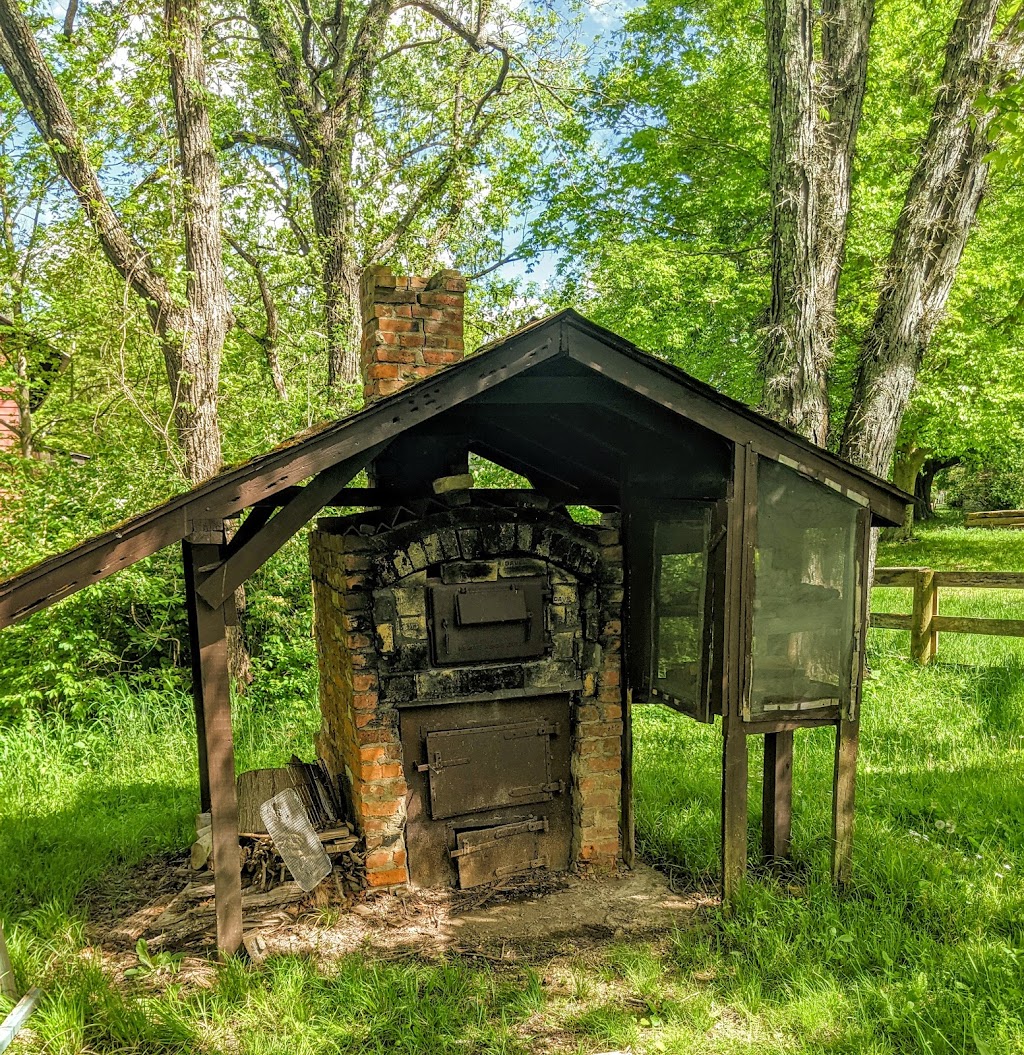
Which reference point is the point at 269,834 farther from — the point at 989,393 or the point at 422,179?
the point at 989,393

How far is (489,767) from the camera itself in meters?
4.57

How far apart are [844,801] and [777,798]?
0.42 meters

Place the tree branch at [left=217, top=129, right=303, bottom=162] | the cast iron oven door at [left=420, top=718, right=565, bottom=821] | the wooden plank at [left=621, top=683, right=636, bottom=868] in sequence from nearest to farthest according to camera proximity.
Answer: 1. the cast iron oven door at [left=420, top=718, right=565, bottom=821]
2. the wooden plank at [left=621, top=683, right=636, bottom=868]
3. the tree branch at [left=217, top=129, right=303, bottom=162]

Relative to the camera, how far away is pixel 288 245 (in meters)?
13.1

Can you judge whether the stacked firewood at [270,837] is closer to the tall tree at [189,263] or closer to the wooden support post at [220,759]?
the wooden support post at [220,759]

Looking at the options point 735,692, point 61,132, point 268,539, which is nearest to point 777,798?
point 735,692

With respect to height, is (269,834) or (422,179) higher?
(422,179)

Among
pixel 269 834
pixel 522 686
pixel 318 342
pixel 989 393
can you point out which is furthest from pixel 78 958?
pixel 989 393

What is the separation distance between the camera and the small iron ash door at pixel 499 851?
4.54m

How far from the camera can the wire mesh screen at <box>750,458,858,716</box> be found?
4141 mm

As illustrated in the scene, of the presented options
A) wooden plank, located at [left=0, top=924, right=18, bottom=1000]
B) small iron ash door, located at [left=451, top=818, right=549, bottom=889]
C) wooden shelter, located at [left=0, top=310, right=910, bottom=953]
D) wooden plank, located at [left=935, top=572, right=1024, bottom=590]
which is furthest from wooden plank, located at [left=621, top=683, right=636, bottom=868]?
wooden plank, located at [left=935, top=572, right=1024, bottom=590]

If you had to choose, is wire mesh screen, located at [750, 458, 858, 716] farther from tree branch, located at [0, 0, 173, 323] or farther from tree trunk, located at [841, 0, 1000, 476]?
tree branch, located at [0, 0, 173, 323]

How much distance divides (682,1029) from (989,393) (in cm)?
1612

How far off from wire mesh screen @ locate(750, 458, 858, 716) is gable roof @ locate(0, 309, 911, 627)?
0.19 m
